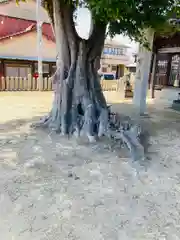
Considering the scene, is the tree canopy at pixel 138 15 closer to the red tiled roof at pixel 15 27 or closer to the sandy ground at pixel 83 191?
the sandy ground at pixel 83 191

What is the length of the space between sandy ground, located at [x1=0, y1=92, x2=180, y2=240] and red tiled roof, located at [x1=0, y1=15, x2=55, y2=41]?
13074mm

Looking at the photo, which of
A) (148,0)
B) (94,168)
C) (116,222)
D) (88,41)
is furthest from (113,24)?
(116,222)

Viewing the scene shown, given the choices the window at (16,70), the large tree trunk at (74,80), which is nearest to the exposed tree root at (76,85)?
the large tree trunk at (74,80)

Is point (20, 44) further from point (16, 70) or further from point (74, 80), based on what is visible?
point (74, 80)

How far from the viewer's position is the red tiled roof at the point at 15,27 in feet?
52.8

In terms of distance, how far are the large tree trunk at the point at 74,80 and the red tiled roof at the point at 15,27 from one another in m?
11.6

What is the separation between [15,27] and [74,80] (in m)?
13.2

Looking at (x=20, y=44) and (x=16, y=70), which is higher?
(x=20, y=44)

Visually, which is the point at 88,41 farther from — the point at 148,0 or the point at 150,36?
the point at 150,36

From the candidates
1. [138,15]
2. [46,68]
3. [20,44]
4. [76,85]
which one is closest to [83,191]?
[76,85]

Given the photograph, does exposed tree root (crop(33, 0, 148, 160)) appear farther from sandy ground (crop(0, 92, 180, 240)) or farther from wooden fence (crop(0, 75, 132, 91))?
wooden fence (crop(0, 75, 132, 91))

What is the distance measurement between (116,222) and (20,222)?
41.1 inches

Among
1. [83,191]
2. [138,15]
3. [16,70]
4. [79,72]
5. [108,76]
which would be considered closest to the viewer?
[83,191]

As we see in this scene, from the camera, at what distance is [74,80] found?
19.4 ft
